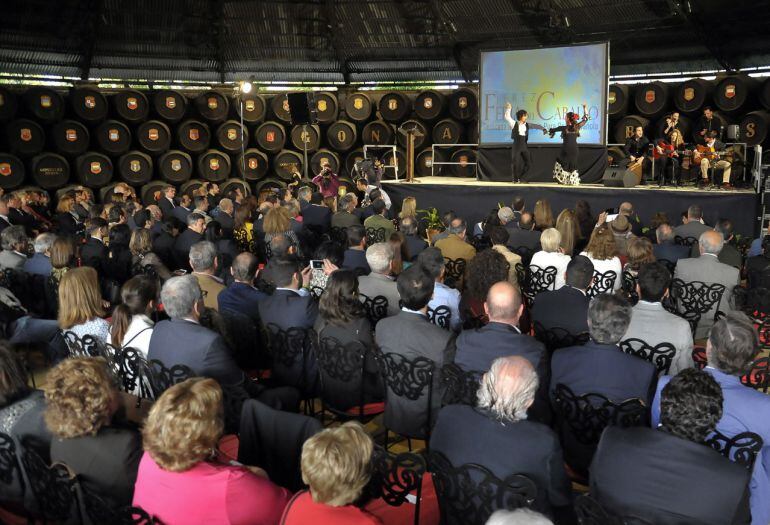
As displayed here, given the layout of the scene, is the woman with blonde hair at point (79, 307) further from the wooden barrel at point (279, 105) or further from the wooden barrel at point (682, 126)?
the wooden barrel at point (682, 126)

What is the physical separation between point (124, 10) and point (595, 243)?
A: 13561 millimetres

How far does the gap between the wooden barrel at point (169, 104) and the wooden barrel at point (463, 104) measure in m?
6.79

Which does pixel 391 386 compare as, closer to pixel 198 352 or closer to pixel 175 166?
pixel 198 352

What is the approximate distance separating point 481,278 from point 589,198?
7.64 metres

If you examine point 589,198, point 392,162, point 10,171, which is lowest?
point 589,198

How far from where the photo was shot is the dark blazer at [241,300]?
4551 millimetres

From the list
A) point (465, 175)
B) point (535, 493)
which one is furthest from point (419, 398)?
point (465, 175)

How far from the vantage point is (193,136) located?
1516 cm

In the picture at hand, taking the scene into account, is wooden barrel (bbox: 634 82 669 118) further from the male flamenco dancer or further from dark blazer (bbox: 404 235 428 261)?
dark blazer (bbox: 404 235 428 261)

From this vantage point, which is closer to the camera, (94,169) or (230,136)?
(94,169)

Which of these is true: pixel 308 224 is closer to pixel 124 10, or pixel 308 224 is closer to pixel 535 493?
pixel 535 493

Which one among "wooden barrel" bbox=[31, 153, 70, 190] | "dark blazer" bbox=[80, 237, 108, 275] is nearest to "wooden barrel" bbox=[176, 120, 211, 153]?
"wooden barrel" bbox=[31, 153, 70, 190]

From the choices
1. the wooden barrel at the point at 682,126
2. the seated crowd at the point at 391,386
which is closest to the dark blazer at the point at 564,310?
the seated crowd at the point at 391,386

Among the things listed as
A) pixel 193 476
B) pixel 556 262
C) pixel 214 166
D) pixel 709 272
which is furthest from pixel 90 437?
pixel 214 166
